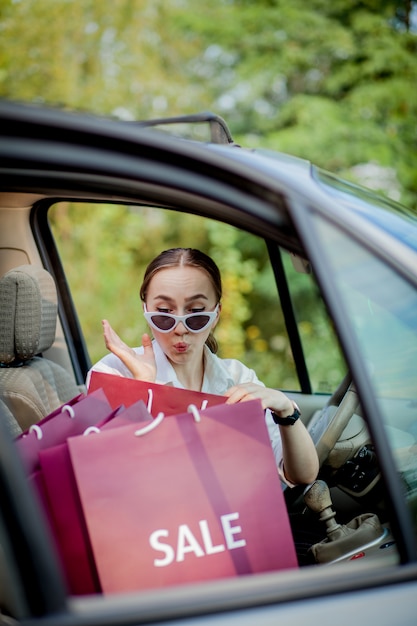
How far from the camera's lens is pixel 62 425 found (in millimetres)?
1539

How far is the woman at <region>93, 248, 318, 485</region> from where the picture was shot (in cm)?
190

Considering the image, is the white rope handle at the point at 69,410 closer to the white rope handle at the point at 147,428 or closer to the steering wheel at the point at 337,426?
the white rope handle at the point at 147,428

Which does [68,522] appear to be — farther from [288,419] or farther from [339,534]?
[339,534]

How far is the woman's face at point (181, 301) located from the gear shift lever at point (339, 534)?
569 mm

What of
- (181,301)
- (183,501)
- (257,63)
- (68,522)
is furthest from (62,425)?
(257,63)

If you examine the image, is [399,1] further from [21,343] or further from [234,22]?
[21,343]

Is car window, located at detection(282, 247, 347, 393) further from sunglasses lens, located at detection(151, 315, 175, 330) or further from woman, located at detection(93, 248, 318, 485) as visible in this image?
sunglasses lens, located at detection(151, 315, 175, 330)

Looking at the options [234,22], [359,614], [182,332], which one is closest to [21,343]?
[182,332]

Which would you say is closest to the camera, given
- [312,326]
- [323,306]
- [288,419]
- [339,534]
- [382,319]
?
[382,319]

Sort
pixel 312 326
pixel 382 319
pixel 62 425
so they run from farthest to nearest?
A: pixel 312 326, pixel 62 425, pixel 382 319

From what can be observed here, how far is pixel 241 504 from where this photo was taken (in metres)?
1.33

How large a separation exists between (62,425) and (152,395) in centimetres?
30

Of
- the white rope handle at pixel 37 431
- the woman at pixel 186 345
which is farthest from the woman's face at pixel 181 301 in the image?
the white rope handle at pixel 37 431

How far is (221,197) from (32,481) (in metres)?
0.66
